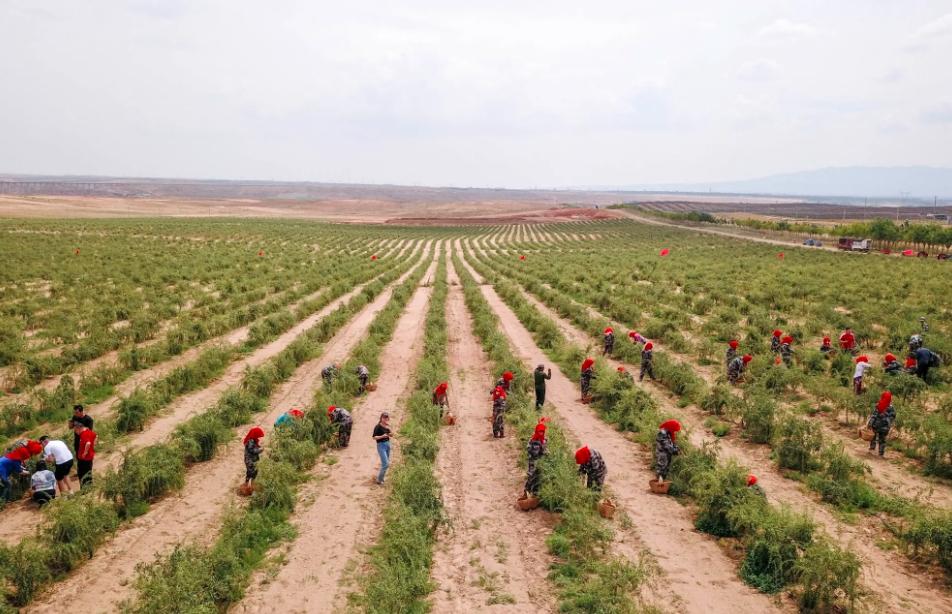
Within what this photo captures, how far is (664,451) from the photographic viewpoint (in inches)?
484

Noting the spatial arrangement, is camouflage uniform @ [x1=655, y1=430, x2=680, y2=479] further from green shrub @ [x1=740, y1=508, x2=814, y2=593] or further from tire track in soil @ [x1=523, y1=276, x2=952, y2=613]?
green shrub @ [x1=740, y1=508, x2=814, y2=593]

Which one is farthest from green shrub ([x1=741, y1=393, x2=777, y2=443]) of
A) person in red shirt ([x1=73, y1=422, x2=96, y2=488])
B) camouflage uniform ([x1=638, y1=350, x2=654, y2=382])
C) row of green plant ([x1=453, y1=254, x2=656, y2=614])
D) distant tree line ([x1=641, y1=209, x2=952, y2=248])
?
distant tree line ([x1=641, y1=209, x2=952, y2=248])

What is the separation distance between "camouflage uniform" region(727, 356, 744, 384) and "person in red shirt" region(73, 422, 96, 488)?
1739cm

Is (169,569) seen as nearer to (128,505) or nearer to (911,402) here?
(128,505)

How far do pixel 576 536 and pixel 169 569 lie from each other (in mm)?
6390

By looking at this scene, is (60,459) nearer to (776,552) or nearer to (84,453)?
(84,453)

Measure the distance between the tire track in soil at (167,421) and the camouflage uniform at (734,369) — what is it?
50.4 feet

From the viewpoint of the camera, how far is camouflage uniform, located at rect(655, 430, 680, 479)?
12.3 metres

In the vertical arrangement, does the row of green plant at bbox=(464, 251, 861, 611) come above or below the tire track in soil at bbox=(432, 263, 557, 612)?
above

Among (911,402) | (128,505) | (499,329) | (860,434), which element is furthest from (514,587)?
(499,329)

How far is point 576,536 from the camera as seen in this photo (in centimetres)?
1009

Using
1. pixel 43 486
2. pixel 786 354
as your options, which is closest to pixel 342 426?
pixel 43 486

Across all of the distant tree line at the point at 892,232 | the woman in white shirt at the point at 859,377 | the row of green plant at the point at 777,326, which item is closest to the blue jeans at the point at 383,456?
the row of green plant at the point at 777,326

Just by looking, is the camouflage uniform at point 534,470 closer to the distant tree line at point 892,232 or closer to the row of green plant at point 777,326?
the row of green plant at point 777,326
